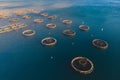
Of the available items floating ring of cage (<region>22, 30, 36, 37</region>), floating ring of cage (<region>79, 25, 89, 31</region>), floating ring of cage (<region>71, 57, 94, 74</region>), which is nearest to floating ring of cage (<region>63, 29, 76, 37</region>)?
floating ring of cage (<region>79, 25, 89, 31</region>)

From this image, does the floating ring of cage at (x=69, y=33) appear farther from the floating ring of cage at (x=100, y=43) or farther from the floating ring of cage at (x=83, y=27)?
the floating ring of cage at (x=100, y=43)

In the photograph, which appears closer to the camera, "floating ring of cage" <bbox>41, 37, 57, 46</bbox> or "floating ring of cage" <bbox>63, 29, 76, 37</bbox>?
"floating ring of cage" <bbox>41, 37, 57, 46</bbox>

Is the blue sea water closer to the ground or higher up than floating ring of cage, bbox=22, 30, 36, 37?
closer to the ground

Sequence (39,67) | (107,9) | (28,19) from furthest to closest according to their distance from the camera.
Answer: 1. (107,9)
2. (28,19)
3. (39,67)

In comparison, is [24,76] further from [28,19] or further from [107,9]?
[107,9]

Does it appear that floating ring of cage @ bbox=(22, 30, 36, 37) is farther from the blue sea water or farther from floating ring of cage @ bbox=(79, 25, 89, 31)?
floating ring of cage @ bbox=(79, 25, 89, 31)

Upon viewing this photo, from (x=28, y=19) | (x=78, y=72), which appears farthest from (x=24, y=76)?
(x=28, y=19)

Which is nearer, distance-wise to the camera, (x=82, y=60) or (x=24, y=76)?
(x=24, y=76)

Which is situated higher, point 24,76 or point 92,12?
point 92,12
